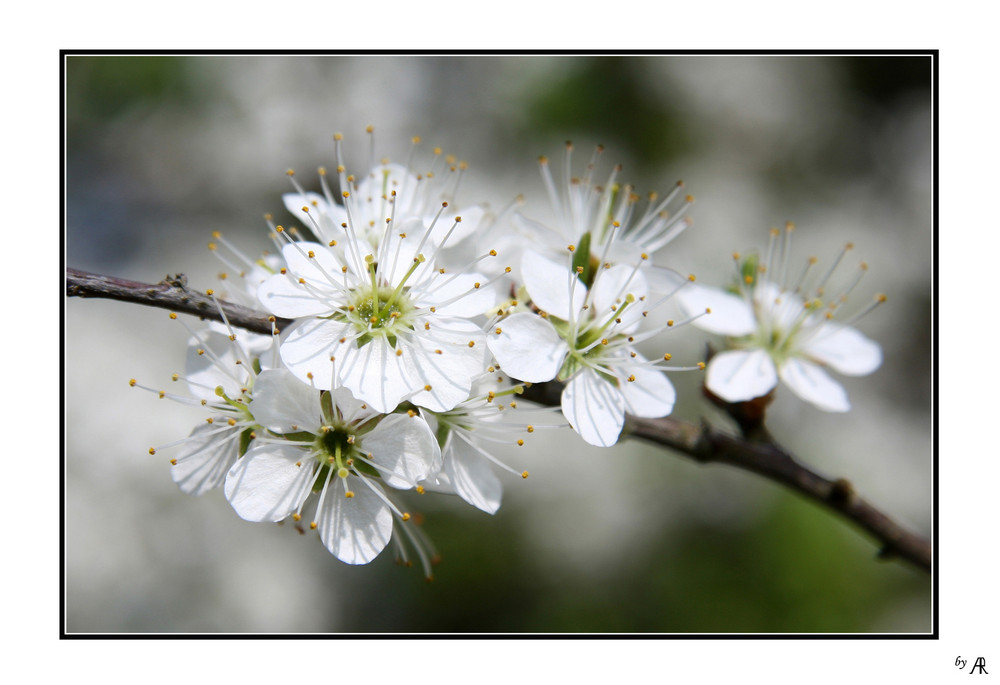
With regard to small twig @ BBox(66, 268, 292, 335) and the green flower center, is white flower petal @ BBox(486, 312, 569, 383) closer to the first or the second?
the green flower center

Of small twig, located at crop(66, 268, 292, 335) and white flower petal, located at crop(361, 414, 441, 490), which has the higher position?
small twig, located at crop(66, 268, 292, 335)

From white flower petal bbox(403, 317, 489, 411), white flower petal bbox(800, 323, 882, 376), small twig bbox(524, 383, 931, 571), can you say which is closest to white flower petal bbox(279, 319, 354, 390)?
white flower petal bbox(403, 317, 489, 411)

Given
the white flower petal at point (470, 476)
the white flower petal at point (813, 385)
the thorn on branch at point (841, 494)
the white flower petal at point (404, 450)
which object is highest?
the white flower petal at point (813, 385)

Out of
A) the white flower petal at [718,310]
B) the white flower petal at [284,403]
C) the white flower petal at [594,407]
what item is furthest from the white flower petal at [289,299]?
the white flower petal at [718,310]

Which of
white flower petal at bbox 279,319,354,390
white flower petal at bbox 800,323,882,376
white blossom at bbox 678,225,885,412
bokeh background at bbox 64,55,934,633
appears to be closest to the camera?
white flower petal at bbox 279,319,354,390

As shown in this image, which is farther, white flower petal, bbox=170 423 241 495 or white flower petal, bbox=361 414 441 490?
white flower petal, bbox=170 423 241 495

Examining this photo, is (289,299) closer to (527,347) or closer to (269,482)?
(269,482)

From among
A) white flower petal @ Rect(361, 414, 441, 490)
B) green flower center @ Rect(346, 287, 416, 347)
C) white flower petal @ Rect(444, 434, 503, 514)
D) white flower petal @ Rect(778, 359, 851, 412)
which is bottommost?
white flower petal @ Rect(444, 434, 503, 514)

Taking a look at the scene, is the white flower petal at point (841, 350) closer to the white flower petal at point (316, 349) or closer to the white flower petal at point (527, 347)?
the white flower petal at point (527, 347)
